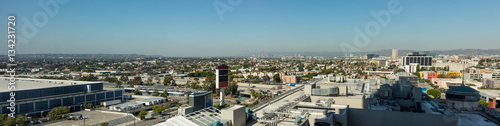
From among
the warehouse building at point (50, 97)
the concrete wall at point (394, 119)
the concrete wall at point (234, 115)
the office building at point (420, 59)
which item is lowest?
the warehouse building at point (50, 97)

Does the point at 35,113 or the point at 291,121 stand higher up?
the point at 291,121

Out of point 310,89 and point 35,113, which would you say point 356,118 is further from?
point 35,113

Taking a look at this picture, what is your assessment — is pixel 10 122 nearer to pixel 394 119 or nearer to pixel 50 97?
pixel 50 97

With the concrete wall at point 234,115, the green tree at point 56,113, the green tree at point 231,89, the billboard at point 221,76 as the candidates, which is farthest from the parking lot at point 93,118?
the concrete wall at point 234,115

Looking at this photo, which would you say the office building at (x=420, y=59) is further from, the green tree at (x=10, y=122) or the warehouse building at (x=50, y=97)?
the green tree at (x=10, y=122)

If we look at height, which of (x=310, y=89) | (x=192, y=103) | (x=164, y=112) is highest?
(x=310, y=89)

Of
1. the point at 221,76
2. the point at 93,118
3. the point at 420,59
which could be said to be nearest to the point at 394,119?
the point at 221,76

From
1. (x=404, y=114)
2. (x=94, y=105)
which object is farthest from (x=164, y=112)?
(x=404, y=114)
